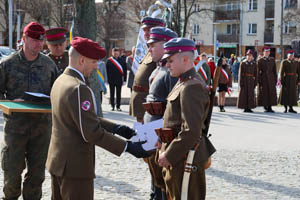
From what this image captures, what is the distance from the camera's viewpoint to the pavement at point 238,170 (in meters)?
6.50

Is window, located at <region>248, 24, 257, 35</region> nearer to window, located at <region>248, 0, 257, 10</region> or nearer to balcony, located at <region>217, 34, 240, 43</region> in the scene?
balcony, located at <region>217, 34, 240, 43</region>

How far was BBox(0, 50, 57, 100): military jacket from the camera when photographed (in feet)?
18.2

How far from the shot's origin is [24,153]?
554 cm

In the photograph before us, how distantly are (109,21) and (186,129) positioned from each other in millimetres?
49615

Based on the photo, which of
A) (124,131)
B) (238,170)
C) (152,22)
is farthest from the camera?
(238,170)

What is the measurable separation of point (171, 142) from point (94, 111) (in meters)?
0.67

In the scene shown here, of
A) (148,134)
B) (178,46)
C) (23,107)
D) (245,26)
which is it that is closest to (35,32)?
(23,107)

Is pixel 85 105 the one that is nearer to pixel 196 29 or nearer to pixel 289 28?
pixel 289 28

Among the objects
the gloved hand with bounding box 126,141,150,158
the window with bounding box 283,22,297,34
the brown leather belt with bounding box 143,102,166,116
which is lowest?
the gloved hand with bounding box 126,141,150,158

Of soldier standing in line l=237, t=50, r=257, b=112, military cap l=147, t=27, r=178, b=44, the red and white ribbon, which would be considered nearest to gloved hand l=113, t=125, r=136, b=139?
military cap l=147, t=27, r=178, b=44

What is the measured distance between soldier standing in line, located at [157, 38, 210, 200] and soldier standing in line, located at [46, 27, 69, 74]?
2483 mm

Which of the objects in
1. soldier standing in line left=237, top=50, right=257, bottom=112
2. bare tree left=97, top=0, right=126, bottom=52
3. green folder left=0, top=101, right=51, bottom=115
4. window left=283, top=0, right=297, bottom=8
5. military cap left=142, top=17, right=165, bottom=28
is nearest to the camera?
green folder left=0, top=101, right=51, bottom=115

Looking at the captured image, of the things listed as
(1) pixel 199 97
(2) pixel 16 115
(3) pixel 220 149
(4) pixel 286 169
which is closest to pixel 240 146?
(3) pixel 220 149

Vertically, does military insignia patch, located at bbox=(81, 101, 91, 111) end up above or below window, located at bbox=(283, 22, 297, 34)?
below
